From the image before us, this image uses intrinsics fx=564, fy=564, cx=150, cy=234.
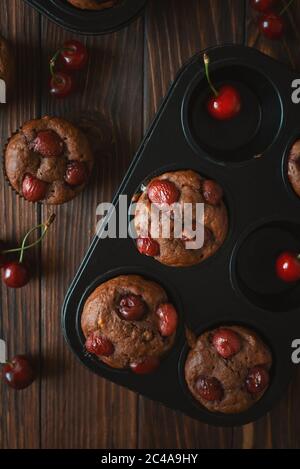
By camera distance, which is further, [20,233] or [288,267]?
[20,233]

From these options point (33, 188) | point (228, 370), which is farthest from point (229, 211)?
point (33, 188)

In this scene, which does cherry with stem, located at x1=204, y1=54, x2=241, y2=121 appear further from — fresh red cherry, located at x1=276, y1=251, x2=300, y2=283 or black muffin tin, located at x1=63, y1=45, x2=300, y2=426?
fresh red cherry, located at x1=276, y1=251, x2=300, y2=283

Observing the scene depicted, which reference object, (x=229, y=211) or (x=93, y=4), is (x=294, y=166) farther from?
(x=93, y=4)

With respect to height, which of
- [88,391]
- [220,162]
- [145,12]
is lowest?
[88,391]

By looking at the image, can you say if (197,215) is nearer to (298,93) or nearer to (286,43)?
(298,93)

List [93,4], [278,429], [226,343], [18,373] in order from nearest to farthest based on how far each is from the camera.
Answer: [93,4], [226,343], [18,373], [278,429]

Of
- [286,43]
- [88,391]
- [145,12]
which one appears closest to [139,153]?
[145,12]
